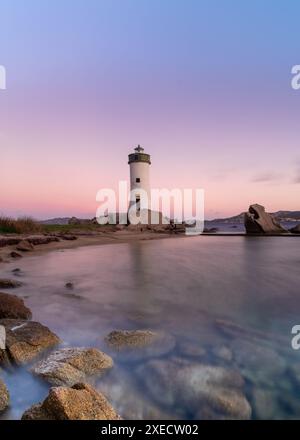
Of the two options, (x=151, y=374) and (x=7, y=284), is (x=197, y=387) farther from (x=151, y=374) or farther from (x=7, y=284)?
(x=7, y=284)

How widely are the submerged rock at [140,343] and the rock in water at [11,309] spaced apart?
132 centimetres

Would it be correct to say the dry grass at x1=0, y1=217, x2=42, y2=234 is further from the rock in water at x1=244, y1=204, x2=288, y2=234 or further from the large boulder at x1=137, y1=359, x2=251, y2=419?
the rock in water at x1=244, y1=204, x2=288, y2=234

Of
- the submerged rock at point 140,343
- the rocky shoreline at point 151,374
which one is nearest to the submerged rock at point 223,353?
the rocky shoreline at point 151,374

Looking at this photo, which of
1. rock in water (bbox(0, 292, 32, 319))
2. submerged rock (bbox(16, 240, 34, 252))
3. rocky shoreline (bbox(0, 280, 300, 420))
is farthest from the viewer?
submerged rock (bbox(16, 240, 34, 252))

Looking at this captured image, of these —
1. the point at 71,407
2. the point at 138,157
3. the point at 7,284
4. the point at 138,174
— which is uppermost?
the point at 138,157

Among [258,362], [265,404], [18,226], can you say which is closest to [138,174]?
[18,226]

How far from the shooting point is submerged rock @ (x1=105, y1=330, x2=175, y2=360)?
303 centimetres

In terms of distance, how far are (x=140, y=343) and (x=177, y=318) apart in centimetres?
125

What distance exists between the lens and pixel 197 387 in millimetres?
2418

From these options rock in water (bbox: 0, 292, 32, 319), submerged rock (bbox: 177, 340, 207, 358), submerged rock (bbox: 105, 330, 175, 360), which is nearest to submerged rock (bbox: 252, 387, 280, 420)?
submerged rock (bbox: 177, 340, 207, 358)

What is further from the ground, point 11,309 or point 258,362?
point 11,309

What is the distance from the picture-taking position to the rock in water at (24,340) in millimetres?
2699

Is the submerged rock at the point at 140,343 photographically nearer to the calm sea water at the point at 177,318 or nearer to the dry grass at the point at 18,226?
the calm sea water at the point at 177,318

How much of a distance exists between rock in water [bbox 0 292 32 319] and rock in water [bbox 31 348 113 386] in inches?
49.5
